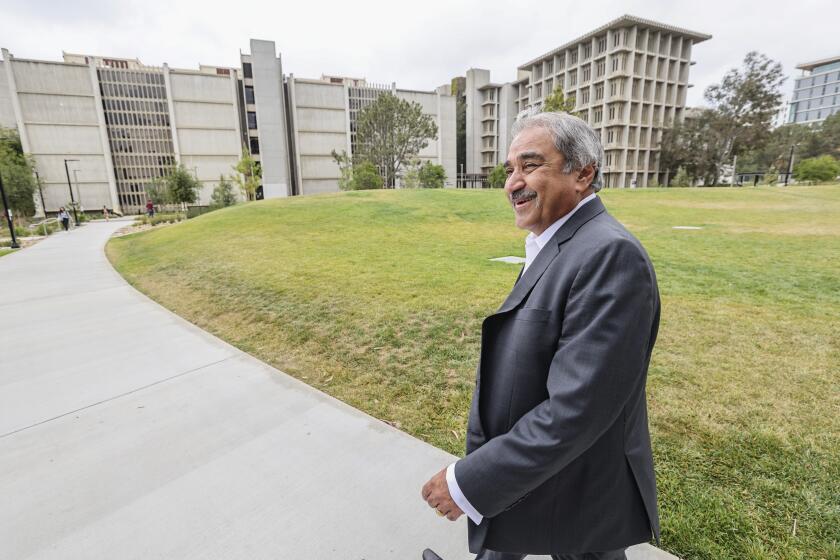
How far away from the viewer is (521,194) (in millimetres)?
1358

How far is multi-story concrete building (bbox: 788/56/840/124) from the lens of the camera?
401ft

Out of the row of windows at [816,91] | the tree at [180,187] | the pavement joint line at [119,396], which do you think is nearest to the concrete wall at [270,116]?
the tree at [180,187]

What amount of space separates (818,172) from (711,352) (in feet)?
179

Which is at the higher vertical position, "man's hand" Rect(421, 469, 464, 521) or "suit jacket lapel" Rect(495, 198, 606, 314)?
"suit jacket lapel" Rect(495, 198, 606, 314)

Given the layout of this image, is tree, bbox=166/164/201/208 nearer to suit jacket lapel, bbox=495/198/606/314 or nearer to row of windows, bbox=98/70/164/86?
row of windows, bbox=98/70/164/86

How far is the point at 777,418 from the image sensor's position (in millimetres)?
3031

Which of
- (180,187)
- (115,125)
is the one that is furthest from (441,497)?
(115,125)

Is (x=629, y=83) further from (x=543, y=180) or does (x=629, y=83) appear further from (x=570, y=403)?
(x=570, y=403)

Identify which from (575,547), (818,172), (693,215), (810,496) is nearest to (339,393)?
(575,547)

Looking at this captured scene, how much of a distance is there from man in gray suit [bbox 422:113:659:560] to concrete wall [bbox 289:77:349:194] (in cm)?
6941

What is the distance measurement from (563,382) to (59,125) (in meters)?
76.5

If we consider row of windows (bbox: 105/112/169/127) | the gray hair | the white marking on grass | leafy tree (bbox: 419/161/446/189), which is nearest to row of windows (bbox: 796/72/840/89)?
leafy tree (bbox: 419/161/446/189)

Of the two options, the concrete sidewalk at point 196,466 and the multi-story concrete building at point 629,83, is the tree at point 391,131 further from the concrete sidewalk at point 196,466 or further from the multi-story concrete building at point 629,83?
the concrete sidewalk at point 196,466

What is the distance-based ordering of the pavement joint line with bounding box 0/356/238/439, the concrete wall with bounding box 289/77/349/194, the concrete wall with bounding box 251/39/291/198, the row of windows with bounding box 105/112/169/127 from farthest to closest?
the concrete wall with bounding box 289/77/349/194 < the concrete wall with bounding box 251/39/291/198 < the row of windows with bounding box 105/112/169/127 < the pavement joint line with bounding box 0/356/238/439
